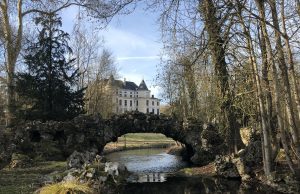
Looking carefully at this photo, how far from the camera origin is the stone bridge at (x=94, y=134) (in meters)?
23.3

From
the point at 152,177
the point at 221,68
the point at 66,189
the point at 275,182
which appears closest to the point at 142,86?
the point at 152,177

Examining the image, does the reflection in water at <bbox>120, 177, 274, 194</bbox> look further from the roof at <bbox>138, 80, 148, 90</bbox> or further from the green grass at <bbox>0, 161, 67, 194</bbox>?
the roof at <bbox>138, 80, 148, 90</bbox>

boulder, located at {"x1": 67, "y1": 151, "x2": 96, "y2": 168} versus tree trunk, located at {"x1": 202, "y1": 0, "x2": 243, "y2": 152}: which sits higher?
tree trunk, located at {"x1": 202, "y1": 0, "x2": 243, "y2": 152}

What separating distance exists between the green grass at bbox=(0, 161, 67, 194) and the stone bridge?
11.3 feet

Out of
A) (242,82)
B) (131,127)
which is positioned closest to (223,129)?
(242,82)

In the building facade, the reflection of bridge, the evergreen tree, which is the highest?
the building facade

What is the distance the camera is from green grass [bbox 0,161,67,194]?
483 inches

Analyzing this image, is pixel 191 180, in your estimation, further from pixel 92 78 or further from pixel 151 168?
pixel 92 78

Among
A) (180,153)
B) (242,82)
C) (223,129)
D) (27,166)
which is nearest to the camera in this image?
(242,82)

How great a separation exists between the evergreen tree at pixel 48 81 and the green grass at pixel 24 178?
24.7ft

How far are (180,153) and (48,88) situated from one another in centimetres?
1501

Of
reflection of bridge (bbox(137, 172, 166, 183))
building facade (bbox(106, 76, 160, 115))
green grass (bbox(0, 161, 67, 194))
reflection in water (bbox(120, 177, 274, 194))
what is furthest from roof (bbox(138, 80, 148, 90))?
reflection in water (bbox(120, 177, 274, 194))

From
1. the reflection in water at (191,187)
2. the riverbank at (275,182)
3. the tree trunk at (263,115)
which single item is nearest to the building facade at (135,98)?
the reflection in water at (191,187)

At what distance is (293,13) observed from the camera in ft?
48.4
